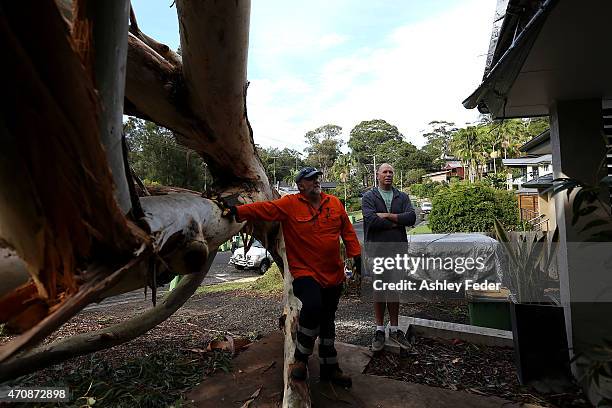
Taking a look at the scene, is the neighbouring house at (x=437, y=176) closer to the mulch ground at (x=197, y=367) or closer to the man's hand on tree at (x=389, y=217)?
the mulch ground at (x=197, y=367)

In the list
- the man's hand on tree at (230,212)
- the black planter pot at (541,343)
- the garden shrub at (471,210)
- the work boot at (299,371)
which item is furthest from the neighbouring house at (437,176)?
the man's hand on tree at (230,212)

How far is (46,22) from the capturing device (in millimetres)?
723

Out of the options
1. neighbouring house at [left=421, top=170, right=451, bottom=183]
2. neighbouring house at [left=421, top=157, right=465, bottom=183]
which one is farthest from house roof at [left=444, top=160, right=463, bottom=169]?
neighbouring house at [left=421, top=170, right=451, bottom=183]

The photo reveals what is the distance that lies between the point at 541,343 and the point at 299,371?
2149mm

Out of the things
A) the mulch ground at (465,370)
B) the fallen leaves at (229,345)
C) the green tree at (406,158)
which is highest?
the green tree at (406,158)

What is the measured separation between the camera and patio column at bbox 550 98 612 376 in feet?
11.2

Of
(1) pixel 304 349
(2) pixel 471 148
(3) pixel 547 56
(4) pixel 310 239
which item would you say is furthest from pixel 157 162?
(2) pixel 471 148

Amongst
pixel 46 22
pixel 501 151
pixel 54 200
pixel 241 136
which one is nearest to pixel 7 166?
pixel 54 200

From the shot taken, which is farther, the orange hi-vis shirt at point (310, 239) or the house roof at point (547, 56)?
the orange hi-vis shirt at point (310, 239)

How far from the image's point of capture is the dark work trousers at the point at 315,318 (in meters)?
3.17

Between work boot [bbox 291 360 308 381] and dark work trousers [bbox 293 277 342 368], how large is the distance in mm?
43

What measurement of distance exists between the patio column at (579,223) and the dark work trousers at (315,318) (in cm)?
206

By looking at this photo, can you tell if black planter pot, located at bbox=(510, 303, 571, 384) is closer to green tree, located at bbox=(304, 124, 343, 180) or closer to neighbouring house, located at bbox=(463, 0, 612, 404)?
neighbouring house, located at bbox=(463, 0, 612, 404)

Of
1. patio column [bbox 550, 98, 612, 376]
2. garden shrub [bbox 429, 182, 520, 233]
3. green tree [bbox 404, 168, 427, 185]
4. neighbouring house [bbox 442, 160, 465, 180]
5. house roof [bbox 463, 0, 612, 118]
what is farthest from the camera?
green tree [bbox 404, 168, 427, 185]
